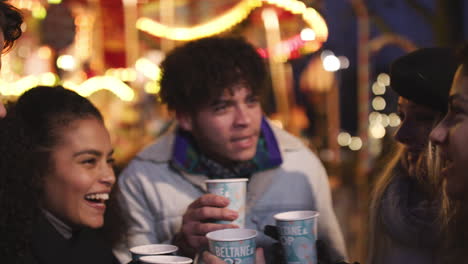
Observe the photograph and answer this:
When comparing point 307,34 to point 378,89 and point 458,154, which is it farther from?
point 378,89

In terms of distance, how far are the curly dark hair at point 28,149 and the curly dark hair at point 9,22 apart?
1.15 feet

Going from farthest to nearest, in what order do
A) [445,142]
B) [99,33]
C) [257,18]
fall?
[99,33], [257,18], [445,142]

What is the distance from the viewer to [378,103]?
30453mm

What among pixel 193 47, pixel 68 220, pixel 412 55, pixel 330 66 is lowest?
pixel 68 220

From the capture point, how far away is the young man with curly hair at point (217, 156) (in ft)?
9.09

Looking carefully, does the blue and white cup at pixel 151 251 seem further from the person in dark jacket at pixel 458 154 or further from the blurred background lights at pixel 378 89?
the blurred background lights at pixel 378 89

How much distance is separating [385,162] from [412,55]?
59 cm

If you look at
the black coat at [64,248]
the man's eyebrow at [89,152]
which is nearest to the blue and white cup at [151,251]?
the black coat at [64,248]

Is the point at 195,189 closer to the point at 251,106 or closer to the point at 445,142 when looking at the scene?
the point at 251,106

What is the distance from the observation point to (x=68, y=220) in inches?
92.8

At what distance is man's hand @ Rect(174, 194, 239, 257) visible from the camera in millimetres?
2066

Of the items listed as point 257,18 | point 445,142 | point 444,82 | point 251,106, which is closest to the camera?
point 445,142

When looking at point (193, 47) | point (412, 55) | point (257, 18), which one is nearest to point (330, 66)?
point (257, 18)

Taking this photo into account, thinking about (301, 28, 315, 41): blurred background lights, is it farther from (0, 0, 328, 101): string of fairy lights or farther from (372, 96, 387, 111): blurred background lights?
(372, 96, 387, 111): blurred background lights
